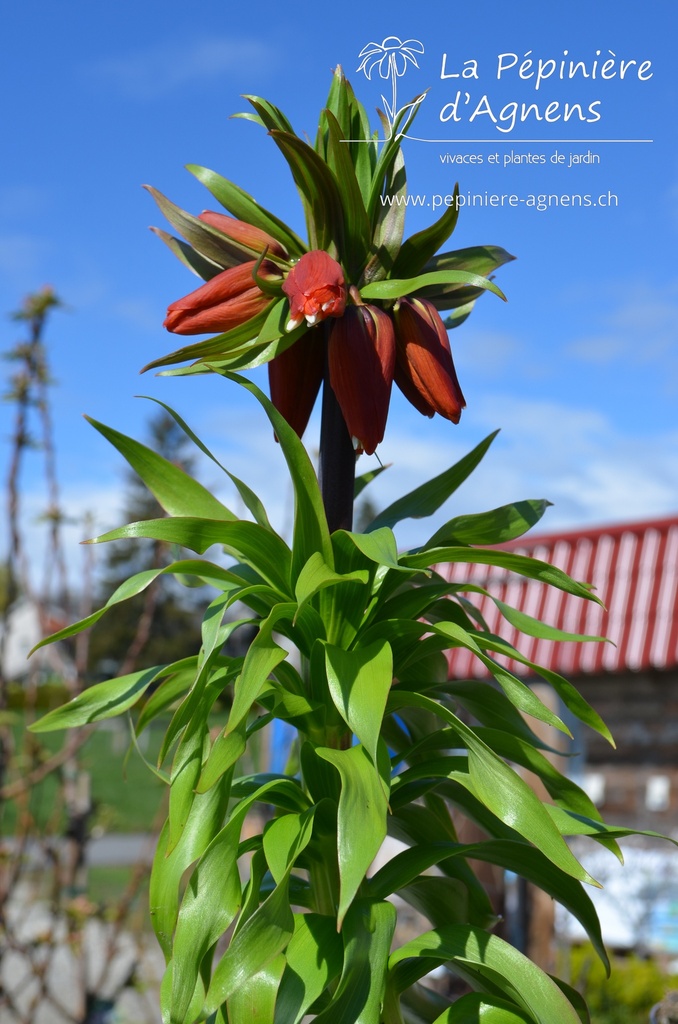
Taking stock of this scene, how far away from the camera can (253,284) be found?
866mm

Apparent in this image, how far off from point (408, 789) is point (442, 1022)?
0.20 metres

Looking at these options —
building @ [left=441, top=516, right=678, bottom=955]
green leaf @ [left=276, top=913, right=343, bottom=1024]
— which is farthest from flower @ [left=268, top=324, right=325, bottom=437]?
building @ [left=441, top=516, right=678, bottom=955]

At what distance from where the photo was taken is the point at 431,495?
36.6 inches

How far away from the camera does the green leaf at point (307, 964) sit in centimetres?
69

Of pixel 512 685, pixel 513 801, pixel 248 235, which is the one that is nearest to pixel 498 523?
pixel 512 685

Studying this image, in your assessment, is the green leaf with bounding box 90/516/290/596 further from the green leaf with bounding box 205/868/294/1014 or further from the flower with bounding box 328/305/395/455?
the green leaf with bounding box 205/868/294/1014

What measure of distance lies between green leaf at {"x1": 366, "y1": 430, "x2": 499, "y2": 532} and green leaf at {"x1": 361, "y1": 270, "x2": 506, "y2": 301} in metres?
0.14

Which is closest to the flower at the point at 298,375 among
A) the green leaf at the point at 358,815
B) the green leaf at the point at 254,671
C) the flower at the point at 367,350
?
the flower at the point at 367,350

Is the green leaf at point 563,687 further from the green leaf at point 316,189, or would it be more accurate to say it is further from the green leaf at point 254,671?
the green leaf at point 316,189

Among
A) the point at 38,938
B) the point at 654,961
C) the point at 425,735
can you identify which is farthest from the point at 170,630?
the point at 425,735

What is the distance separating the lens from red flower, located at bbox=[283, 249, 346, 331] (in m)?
0.80

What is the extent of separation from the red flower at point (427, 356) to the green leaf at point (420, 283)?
A: 23mm

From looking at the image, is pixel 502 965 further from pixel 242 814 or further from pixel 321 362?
pixel 321 362

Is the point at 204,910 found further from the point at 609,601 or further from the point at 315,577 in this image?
the point at 609,601
